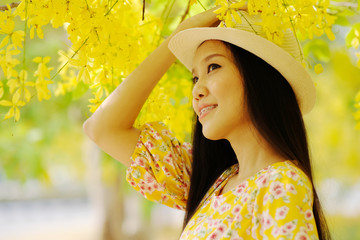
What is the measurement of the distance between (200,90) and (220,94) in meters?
0.07

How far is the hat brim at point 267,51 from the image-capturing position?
153 centimetres

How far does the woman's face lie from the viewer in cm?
156

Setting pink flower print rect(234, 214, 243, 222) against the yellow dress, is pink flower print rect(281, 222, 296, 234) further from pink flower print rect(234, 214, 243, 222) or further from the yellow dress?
pink flower print rect(234, 214, 243, 222)

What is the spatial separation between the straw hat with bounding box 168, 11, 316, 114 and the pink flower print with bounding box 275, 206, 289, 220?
0.41 m

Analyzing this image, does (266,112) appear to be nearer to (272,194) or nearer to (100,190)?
(272,194)

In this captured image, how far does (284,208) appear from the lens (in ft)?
4.39

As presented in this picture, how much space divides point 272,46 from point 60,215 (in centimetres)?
1272

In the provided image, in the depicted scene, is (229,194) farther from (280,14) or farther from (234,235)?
(280,14)

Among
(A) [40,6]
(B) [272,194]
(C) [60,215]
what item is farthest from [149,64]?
(C) [60,215]

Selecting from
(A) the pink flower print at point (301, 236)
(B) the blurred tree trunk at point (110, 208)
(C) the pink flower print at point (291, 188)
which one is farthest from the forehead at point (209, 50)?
(B) the blurred tree trunk at point (110, 208)

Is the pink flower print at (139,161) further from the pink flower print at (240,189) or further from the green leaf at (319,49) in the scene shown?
the green leaf at (319,49)

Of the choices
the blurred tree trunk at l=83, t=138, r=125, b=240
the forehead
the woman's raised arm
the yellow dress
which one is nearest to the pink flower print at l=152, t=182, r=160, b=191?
the yellow dress

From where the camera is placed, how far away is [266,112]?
1563 millimetres

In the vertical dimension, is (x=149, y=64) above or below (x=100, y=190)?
above
